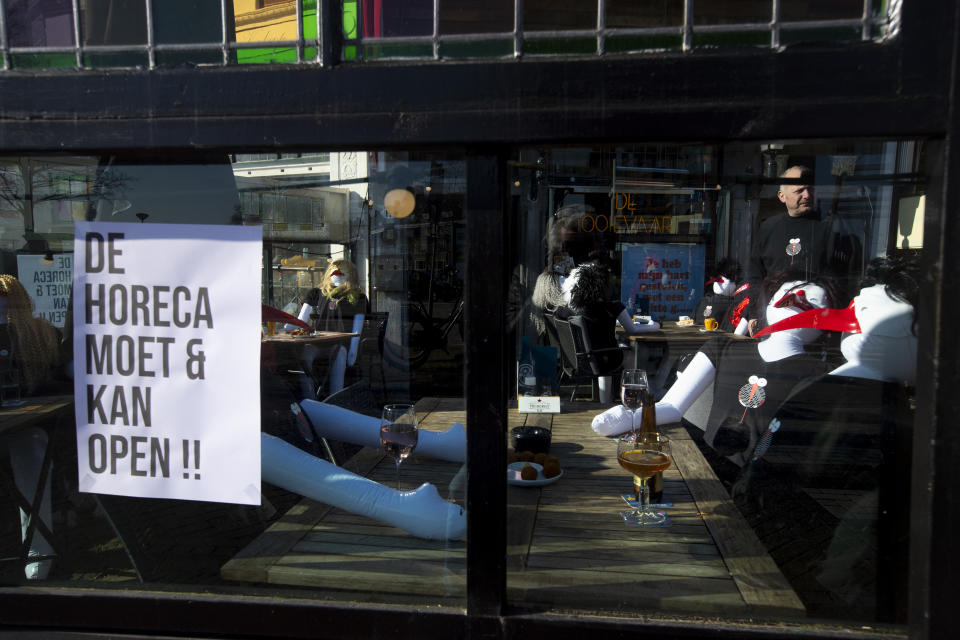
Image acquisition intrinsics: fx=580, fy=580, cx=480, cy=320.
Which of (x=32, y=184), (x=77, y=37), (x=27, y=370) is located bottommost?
(x=27, y=370)

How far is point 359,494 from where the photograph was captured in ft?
5.76

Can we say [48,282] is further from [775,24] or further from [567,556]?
[775,24]

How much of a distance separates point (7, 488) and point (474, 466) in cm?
261

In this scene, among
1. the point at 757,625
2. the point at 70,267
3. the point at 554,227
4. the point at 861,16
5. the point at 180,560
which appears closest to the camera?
the point at 861,16

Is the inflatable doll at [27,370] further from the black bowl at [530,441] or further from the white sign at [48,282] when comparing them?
the black bowl at [530,441]

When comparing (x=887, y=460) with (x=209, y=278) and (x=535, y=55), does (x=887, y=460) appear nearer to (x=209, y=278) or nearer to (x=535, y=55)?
(x=535, y=55)

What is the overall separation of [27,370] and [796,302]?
136 inches

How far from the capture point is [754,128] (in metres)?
1.06

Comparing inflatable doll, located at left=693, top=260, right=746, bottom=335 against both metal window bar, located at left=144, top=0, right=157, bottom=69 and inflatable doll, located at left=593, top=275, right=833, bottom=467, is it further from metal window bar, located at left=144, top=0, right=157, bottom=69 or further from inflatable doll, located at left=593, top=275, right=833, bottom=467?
metal window bar, located at left=144, top=0, right=157, bottom=69

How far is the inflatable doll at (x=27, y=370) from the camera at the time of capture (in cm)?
221

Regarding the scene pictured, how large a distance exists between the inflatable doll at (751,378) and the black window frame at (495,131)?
171cm

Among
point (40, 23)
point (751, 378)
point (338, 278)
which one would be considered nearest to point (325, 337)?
point (338, 278)

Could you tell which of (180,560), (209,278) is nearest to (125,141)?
(209,278)

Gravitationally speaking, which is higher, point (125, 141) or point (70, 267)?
point (125, 141)
